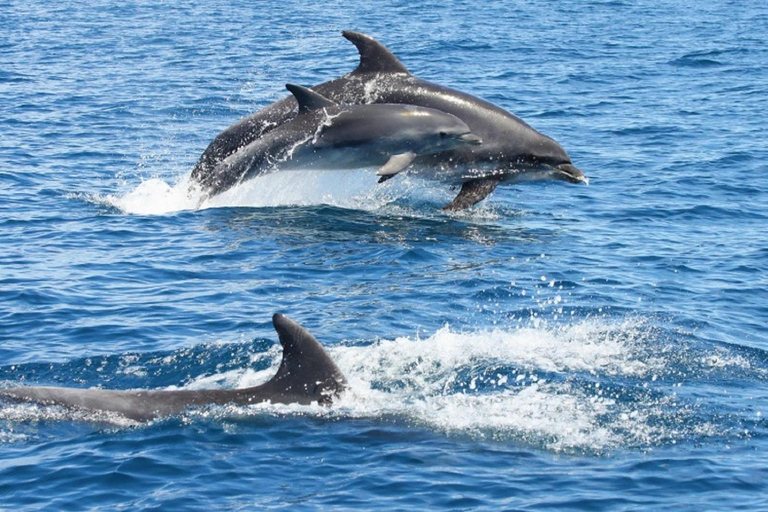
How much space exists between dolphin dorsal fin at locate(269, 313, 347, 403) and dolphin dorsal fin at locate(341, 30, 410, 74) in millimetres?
10067

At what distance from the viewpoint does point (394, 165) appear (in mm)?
20344

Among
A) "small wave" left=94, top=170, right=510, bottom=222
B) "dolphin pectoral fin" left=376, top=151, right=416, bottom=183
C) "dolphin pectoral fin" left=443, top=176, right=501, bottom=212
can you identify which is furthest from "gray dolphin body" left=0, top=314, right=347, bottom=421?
"dolphin pectoral fin" left=443, top=176, right=501, bottom=212

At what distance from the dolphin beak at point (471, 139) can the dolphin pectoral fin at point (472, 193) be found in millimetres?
817

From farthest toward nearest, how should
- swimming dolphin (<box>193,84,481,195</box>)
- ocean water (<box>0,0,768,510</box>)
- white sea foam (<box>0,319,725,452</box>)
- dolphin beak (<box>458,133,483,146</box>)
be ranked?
dolphin beak (<box>458,133,483,146</box>)
swimming dolphin (<box>193,84,481,195</box>)
white sea foam (<box>0,319,725,452</box>)
ocean water (<box>0,0,768,510</box>)

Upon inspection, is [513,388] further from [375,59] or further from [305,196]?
[305,196]

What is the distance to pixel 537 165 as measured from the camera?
2261 cm

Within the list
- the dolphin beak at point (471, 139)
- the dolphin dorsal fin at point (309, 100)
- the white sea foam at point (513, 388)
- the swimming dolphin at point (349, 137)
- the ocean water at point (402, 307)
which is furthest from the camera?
the dolphin beak at point (471, 139)

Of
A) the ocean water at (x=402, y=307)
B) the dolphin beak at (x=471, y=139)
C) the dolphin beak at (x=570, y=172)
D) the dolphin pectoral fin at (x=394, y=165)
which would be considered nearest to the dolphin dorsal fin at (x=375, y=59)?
the dolphin beak at (x=471, y=139)

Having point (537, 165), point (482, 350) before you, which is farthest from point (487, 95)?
point (482, 350)

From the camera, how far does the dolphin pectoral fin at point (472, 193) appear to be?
2219 cm

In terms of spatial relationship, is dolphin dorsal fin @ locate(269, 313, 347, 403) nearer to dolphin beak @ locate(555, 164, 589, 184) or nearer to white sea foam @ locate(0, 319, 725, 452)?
white sea foam @ locate(0, 319, 725, 452)

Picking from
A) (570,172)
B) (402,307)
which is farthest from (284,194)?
(402,307)

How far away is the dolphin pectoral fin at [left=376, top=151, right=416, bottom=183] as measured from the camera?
20188 mm

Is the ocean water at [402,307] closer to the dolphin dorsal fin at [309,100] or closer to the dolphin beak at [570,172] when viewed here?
the dolphin beak at [570,172]
